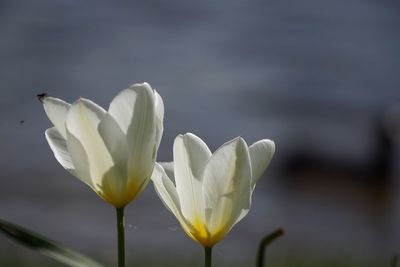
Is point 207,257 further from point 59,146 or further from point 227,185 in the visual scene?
point 59,146

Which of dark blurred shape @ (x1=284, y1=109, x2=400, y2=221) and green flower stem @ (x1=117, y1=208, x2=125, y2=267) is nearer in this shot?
green flower stem @ (x1=117, y1=208, x2=125, y2=267)

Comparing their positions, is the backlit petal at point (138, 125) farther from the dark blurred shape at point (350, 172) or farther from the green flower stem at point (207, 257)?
the dark blurred shape at point (350, 172)

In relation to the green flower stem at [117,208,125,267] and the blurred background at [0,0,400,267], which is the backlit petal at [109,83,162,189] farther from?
the blurred background at [0,0,400,267]

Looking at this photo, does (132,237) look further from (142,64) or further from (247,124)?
(142,64)

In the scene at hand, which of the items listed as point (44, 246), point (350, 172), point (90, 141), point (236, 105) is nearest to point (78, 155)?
point (90, 141)

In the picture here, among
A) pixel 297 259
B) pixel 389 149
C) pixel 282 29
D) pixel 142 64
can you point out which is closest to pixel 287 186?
pixel 389 149

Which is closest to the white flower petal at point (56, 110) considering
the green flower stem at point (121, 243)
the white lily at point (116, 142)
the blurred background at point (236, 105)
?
the white lily at point (116, 142)

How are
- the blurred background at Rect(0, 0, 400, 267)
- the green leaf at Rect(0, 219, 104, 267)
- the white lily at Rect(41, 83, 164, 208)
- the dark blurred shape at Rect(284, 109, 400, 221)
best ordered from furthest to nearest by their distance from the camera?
1. the dark blurred shape at Rect(284, 109, 400, 221)
2. the blurred background at Rect(0, 0, 400, 267)
3. the white lily at Rect(41, 83, 164, 208)
4. the green leaf at Rect(0, 219, 104, 267)

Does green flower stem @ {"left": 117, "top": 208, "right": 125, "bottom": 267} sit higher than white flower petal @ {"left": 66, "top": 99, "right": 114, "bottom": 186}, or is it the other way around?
white flower petal @ {"left": 66, "top": 99, "right": 114, "bottom": 186}

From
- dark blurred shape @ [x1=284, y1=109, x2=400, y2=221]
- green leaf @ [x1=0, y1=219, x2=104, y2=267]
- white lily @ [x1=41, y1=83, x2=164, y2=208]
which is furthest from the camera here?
dark blurred shape @ [x1=284, y1=109, x2=400, y2=221]

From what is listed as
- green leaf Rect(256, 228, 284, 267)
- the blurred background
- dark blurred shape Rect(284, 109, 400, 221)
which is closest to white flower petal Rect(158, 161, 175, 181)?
green leaf Rect(256, 228, 284, 267)
